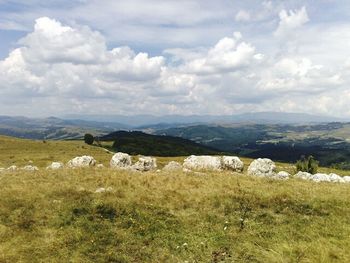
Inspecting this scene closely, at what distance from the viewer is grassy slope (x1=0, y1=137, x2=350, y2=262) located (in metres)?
17.1

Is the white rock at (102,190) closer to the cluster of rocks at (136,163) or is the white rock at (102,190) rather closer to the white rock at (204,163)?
the cluster of rocks at (136,163)

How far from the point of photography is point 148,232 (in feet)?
64.6

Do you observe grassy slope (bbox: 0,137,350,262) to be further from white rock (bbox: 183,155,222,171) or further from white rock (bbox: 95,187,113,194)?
white rock (bbox: 183,155,222,171)

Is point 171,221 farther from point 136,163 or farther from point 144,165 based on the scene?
point 136,163

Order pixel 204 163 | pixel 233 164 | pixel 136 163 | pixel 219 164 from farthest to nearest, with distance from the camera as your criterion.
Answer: pixel 136 163 → pixel 204 163 → pixel 219 164 → pixel 233 164

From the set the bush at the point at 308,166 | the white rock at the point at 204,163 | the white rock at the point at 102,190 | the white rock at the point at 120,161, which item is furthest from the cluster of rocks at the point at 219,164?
the bush at the point at 308,166

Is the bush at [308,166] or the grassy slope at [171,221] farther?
the bush at [308,166]

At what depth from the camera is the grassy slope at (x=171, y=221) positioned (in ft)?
56.0

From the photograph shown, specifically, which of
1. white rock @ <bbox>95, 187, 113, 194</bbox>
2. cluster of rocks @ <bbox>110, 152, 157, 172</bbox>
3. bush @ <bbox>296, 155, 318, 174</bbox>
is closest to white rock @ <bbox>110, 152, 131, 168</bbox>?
cluster of rocks @ <bbox>110, 152, 157, 172</bbox>

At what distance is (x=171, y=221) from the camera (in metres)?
21.2

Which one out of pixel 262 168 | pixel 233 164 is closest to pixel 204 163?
pixel 233 164

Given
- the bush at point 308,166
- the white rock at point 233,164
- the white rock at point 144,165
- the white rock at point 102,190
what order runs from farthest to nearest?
the bush at point 308,166 < the white rock at point 233,164 < the white rock at point 144,165 < the white rock at point 102,190

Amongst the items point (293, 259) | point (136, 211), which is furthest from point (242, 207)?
point (293, 259)

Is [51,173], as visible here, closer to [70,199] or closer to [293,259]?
[70,199]
